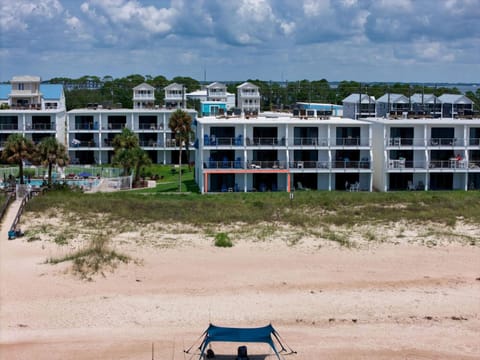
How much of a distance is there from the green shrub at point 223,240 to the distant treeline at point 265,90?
7344 cm

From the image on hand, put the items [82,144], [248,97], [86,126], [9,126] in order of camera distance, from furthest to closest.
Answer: [248,97], [86,126], [82,144], [9,126]

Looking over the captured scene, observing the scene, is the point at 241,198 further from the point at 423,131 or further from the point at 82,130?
the point at 82,130

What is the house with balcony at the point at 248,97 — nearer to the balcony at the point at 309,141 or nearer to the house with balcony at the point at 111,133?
the house with balcony at the point at 111,133

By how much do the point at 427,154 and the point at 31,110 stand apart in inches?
1566

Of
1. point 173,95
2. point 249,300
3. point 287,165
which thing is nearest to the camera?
point 249,300

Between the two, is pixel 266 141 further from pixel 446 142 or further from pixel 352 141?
pixel 446 142

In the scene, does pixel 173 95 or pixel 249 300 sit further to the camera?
pixel 173 95

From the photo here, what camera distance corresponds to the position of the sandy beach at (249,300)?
912 inches

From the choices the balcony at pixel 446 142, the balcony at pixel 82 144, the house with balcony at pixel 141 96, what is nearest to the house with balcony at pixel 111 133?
the balcony at pixel 82 144

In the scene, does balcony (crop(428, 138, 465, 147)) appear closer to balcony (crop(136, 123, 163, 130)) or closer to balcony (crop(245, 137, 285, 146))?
balcony (crop(245, 137, 285, 146))

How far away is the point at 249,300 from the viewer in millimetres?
27406

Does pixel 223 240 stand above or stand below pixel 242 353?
above

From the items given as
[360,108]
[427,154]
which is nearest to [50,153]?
[427,154]

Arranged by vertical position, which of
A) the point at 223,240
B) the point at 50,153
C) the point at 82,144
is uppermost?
the point at 82,144
